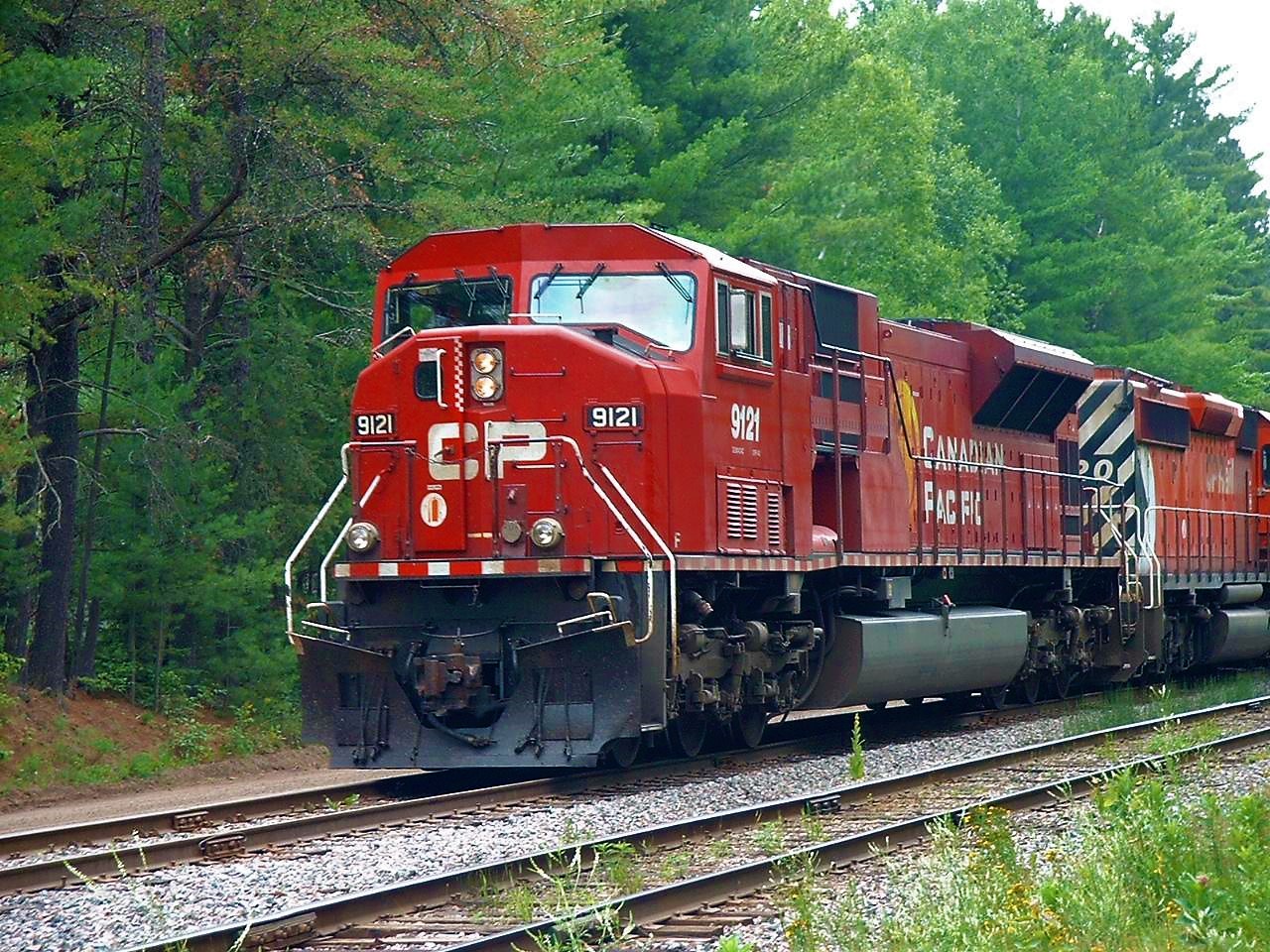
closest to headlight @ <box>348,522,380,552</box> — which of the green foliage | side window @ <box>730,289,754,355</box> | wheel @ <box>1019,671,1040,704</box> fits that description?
side window @ <box>730,289,754,355</box>

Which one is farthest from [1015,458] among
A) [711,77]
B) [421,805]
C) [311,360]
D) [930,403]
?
[711,77]

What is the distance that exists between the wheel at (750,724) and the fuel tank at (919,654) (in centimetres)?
42

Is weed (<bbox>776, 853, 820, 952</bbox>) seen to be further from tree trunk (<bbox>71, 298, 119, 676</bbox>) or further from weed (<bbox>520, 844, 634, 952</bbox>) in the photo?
tree trunk (<bbox>71, 298, 119, 676</bbox>)

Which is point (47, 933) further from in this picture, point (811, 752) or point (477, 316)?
point (811, 752)

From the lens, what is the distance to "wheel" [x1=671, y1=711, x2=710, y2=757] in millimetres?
12898

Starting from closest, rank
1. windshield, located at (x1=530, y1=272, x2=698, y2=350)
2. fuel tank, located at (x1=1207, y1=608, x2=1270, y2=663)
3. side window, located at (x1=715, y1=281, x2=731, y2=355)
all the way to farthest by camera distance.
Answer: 1. windshield, located at (x1=530, y1=272, x2=698, y2=350)
2. side window, located at (x1=715, y1=281, x2=731, y2=355)
3. fuel tank, located at (x1=1207, y1=608, x2=1270, y2=663)

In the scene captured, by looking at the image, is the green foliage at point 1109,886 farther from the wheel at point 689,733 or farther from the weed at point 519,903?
the wheel at point 689,733

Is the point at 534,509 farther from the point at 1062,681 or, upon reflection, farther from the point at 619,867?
the point at 1062,681

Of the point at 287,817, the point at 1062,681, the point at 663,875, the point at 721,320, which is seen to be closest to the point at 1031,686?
the point at 1062,681

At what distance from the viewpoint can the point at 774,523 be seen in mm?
12844

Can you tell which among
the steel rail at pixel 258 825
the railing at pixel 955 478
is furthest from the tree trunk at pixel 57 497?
the railing at pixel 955 478

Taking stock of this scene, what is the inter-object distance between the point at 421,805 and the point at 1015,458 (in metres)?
9.74

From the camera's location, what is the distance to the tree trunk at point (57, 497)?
16.2m

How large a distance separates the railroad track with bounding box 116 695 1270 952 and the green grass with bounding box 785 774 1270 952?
0.39m
